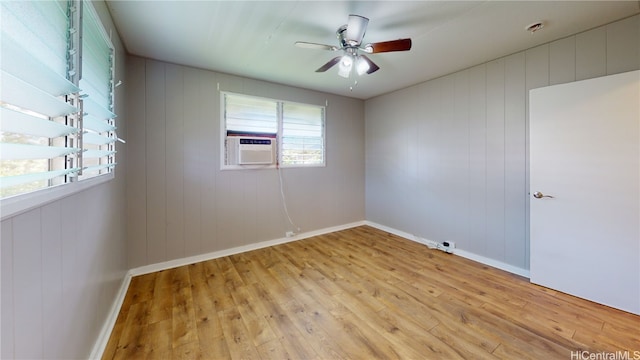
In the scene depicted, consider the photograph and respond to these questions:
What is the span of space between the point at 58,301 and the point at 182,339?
3.09 ft

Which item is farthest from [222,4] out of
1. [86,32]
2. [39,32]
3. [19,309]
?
[19,309]

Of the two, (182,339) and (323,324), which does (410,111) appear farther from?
(182,339)

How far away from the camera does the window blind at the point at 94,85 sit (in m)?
1.34

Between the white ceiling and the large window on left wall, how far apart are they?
688 millimetres

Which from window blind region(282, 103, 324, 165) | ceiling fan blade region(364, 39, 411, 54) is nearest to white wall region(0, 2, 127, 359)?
ceiling fan blade region(364, 39, 411, 54)

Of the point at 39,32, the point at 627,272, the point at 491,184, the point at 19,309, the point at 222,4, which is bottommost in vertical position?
the point at 627,272

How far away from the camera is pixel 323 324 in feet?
6.31

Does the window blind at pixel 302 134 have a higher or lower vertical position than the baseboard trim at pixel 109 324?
higher

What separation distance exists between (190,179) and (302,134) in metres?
1.86

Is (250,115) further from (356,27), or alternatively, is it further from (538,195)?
(538,195)

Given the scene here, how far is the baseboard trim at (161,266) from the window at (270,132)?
A: 120cm

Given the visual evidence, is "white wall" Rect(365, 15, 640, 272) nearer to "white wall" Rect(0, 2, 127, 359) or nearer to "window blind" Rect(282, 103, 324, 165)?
"window blind" Rect(282, 103, 324, 165)

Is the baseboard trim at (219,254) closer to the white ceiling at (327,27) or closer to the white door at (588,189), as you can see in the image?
the white ceiling at (327,27)

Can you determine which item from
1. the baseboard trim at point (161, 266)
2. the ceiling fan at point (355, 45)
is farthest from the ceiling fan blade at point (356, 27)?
the baseboard trim at point (161, 266)
